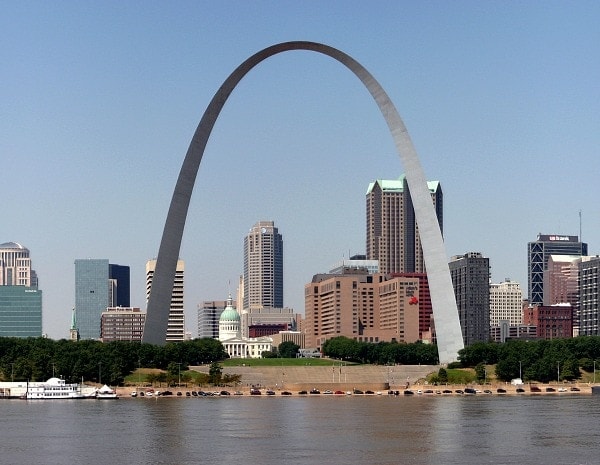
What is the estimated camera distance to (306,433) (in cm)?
6781

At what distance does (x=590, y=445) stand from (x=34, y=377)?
70008 mm

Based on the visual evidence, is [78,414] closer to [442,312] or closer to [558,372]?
[442,312]

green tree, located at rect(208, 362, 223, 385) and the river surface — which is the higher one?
green tree, located at rect(208, 362, 223, 385)

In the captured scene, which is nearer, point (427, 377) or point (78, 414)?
point (78, 414)

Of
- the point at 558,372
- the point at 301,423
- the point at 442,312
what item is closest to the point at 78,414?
the point at 301,423

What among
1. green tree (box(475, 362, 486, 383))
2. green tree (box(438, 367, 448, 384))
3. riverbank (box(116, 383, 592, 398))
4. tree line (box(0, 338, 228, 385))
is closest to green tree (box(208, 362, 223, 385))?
riverbank (box(116, 383, 592, 398))

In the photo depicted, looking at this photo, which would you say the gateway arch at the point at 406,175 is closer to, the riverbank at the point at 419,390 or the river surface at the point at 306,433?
the riverbank at the point at 419,390

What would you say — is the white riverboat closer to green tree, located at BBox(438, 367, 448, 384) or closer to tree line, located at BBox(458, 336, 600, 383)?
green tree, located at BBox(438, 367, 448, 384)

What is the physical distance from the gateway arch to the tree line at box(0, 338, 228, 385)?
670 cm

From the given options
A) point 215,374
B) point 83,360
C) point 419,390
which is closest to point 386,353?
point 215,374

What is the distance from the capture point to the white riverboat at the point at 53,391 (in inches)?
4395

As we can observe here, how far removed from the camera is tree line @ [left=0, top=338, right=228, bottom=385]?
118188 mm

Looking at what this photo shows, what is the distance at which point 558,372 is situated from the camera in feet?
403

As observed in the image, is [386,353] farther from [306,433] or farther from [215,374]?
[306,433]
